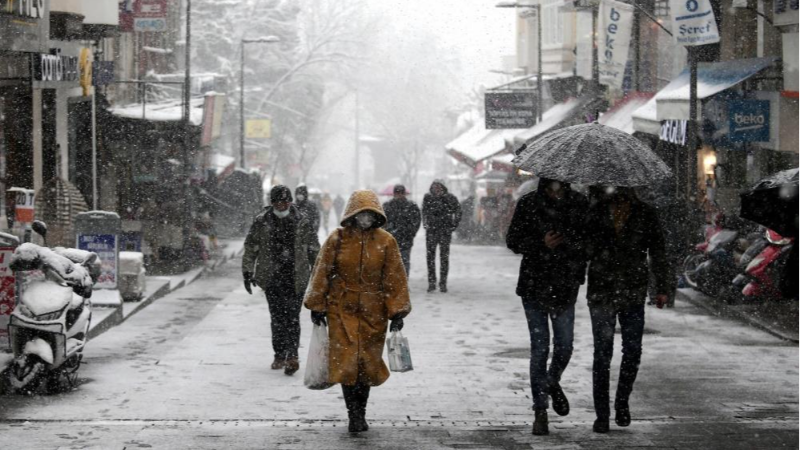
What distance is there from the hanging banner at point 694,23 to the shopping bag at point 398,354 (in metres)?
12.5

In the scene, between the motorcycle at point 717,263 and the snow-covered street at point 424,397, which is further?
the motorcycle at point 717,263

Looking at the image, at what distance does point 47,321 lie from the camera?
1095cm

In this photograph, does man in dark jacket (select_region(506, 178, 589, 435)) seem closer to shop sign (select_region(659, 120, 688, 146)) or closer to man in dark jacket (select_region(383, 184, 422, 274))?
man in dark jacket (select_region(383, 184, 422, 274))

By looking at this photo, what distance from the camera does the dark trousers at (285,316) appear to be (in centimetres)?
1222

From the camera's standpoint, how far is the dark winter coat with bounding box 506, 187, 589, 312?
29.3ft

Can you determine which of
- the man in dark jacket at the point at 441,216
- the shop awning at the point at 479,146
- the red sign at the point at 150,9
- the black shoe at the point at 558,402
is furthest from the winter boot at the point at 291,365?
the shop awning at the point at 479,146

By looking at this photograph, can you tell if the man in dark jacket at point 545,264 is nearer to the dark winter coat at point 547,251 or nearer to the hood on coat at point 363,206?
the dark winter coat at point 547,251

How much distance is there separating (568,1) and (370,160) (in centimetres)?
10246

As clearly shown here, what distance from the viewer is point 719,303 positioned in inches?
729

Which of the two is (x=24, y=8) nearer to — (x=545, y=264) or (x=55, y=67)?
(x=55, y=67)

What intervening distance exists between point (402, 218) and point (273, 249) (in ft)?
27.9

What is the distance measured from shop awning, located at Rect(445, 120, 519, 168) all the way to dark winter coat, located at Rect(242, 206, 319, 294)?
30.5 metres

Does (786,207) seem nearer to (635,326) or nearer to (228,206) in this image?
(635,326)

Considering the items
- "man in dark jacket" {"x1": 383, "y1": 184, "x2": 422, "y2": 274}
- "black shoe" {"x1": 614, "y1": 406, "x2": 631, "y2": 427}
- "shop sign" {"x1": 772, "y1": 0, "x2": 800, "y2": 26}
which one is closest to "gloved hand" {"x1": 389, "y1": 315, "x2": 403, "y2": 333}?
"black shoe" {"x1": 614, "y1": 406, "x2": 631, "y2": 427}
